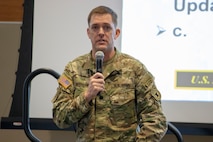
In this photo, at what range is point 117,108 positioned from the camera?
1.66 metres

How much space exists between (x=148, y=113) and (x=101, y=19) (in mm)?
466

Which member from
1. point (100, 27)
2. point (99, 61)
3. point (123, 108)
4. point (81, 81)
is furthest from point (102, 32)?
point (123, 108)

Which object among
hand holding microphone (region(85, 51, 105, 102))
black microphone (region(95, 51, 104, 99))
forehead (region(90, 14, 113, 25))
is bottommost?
hand holding microphone (region(85, 51, 105, 102))

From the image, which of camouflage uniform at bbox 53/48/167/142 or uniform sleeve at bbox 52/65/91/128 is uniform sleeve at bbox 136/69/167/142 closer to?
camouflage uniform at bbox 53/48/167/142

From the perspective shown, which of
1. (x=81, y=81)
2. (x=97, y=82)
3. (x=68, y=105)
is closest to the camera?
(x=97, y=82)

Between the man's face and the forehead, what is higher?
the forehead

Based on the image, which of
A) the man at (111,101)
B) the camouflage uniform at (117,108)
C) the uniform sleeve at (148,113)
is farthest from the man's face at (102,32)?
the uniform sleeve at (148,113)

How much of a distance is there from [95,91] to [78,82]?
221mm

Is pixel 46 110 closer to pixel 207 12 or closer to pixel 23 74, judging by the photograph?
pixel 23 74

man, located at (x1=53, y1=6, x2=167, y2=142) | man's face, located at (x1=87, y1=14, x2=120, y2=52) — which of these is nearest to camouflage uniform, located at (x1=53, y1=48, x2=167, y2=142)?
man, located at (x1=53, y1=6, x2=167, y2=142)

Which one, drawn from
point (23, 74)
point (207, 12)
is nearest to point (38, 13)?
point (23, 74)

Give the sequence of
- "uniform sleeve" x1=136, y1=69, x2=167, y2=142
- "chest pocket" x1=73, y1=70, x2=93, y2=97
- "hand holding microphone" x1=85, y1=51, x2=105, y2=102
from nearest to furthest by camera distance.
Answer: "hand holding microphone" x1=85, y1=51, x2=105, y2=102
"uniform sleeve" x1=136, y1=69, x2=167, y2=142
"chest pocket" x1=73, y1=70, x2=93, y2=97

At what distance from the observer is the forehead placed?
66.2 inches

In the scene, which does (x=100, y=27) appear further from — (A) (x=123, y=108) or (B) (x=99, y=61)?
(A) (x=123, y=108)
